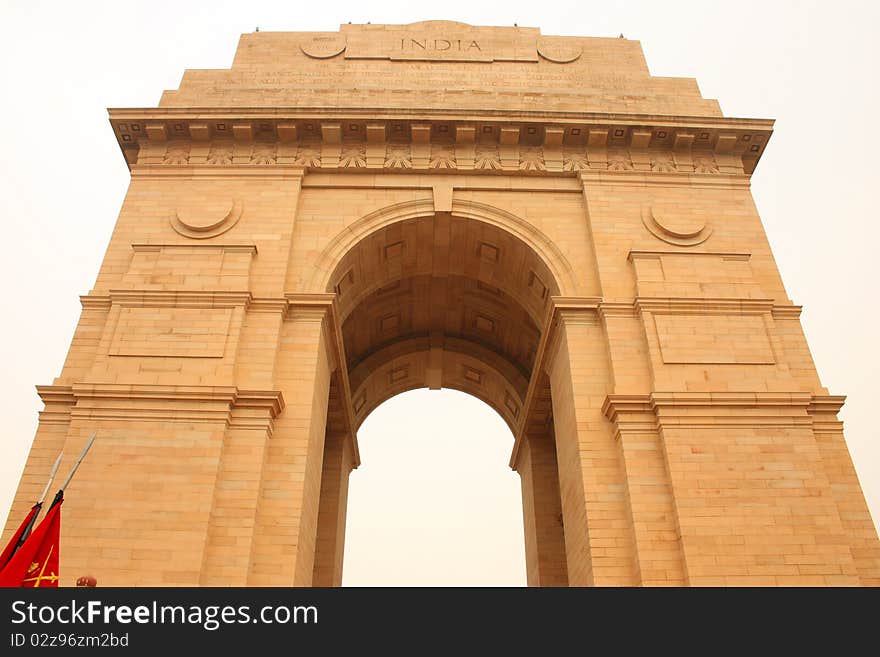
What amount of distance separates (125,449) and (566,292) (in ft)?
37.2

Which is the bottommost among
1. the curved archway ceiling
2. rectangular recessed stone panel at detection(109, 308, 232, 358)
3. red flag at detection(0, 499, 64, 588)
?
red flag at detection(0, 499, 64, 588)

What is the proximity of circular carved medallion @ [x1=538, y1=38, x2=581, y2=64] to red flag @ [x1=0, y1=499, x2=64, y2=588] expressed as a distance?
66.1 ft

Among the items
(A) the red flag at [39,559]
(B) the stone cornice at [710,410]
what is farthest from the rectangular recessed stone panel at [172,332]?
(B) the stone cornice at [710,410]

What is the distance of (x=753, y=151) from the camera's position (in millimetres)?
20812

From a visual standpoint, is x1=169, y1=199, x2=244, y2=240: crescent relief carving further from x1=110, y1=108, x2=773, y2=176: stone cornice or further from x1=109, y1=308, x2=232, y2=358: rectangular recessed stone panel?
x1=109, y1=308, x2=232, y2=358: rectangular recessed stone panel

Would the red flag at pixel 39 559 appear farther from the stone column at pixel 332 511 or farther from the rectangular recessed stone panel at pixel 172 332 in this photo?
the stone column at pixel 332 511

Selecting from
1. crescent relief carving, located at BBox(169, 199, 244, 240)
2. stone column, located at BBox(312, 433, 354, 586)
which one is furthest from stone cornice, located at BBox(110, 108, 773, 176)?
stone column, located at BBox(312, 433, 354, 586)

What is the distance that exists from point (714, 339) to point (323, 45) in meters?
16.5

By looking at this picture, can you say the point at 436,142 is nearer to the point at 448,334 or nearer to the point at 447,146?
the point at 447,146

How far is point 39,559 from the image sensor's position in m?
10.4

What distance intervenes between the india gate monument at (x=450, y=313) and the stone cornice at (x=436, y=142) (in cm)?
9

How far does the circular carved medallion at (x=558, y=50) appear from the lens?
2328 centimetres

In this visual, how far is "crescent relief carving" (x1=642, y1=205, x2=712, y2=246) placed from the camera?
18.7 meters

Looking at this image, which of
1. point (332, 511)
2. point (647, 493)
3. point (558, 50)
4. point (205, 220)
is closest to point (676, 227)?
point (647, 493)
